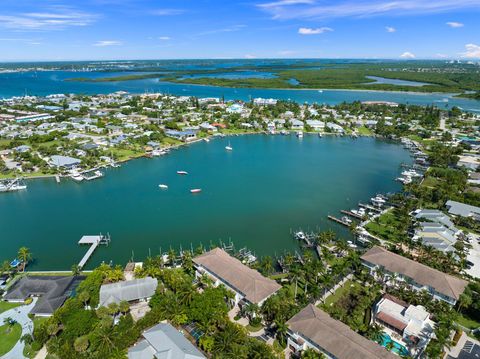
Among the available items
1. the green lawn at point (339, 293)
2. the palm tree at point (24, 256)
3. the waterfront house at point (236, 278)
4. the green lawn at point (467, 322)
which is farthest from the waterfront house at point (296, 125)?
the palm tree at point (24, 256)

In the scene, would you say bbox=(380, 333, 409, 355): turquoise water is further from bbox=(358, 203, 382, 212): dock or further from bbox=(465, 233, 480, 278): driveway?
bbox=(358, 203, 382, 212): dock

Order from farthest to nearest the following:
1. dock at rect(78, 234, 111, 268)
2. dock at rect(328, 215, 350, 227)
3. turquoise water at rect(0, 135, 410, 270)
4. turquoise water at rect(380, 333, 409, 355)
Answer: dock at rect(328, 215, 350, 227), turquoise water at rect(0, 135, 410, 270), dock at rect(78, 234, 111, 268), turquoise water at rect(380, 333, 409, 355)

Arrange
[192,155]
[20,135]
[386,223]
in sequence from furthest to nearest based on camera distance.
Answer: [20,135] < [192,155] < [386,223]

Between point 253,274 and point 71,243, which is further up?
point 253,274

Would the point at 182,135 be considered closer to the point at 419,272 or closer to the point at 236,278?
the point at 236,278

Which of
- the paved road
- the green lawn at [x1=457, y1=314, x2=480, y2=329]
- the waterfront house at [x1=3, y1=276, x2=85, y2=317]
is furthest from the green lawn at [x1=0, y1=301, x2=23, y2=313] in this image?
the green lawn at [x1=457, y1=314, x2=480, y2=329]

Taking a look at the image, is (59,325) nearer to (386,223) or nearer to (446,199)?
(386,223)

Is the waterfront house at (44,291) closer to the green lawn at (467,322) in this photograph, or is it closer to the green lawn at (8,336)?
the green lawn at (8,336)

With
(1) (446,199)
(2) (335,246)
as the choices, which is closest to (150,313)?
(2) (335,246)
